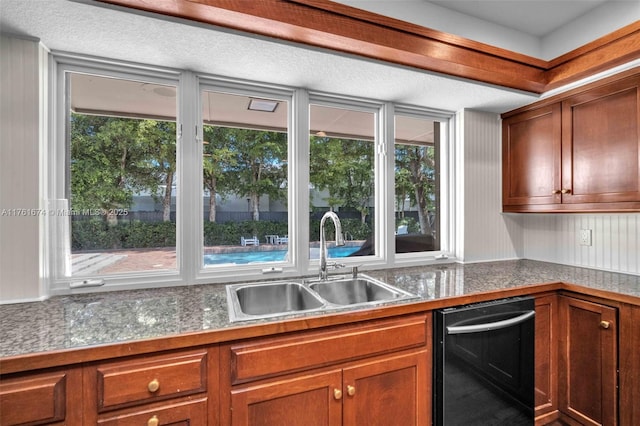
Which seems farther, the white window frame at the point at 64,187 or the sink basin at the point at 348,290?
the sink basin at the point at 348,290

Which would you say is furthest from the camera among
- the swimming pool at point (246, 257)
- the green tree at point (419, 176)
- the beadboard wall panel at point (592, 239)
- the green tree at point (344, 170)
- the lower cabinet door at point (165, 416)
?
the green tree at point (419, 176)

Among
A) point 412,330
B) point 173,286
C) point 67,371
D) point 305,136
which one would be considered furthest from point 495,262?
point 67,371

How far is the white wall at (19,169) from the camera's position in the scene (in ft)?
4.52

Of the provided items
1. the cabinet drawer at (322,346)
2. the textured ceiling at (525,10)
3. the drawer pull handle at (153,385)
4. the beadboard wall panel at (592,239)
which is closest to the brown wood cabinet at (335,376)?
the cabinet drawer at (322,346)

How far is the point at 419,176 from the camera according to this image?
2.44 metres

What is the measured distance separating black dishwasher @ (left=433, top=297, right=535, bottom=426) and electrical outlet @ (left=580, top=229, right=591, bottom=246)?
932 millimetres

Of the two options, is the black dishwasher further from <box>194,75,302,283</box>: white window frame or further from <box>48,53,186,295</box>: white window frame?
<box>48,53,186,295</box>: white window frame

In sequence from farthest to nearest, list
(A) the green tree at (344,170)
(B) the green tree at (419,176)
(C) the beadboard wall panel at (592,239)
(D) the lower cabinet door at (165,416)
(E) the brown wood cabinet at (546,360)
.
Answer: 1. (B) the green tree at (419,176)
2. (A) the green tree at (344,170)
3. (C) the beadboard wall panel at (592,239)
4. (E) the brown wood cabinet at (546,360)
5. (D) the lower cabinet door at (165,416)

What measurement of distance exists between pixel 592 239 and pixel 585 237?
1.7 inches

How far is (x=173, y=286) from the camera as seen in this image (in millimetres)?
1693

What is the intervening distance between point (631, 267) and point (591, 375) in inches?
31.6

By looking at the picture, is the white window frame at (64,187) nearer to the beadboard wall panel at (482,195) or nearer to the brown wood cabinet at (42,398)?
the brown wood cabinet at (42,398)

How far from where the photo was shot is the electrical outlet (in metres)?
2.16

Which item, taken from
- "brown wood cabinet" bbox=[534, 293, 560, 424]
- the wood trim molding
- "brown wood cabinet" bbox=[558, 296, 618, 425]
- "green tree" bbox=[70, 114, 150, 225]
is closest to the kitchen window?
"green tree" bbox=[70, 114, 150, 225]
